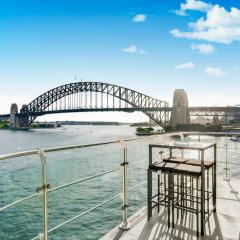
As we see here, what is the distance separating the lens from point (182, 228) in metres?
3.85

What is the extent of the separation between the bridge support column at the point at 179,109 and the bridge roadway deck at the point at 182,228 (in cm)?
7819

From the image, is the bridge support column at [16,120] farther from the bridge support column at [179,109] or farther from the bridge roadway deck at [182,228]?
the bridge roadway deck at [182,228]

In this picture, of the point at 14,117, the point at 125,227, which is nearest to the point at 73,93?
the point at 14,117

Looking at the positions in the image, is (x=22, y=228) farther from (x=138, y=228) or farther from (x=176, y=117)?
(x=176, y=117)

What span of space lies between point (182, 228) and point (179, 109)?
79789 millimetres

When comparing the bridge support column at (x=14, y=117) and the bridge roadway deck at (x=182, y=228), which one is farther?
the bridge support column at (x=14, y=117)

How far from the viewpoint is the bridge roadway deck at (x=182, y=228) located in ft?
11.8

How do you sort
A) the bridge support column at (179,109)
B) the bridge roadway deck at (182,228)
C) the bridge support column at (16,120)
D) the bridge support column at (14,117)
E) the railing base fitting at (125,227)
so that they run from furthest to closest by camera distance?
1. the bridge support column at (14,117)
2. the bridge support column at (16,120)
3. the bridge support column at (179,109)
4. the railing base fitting at (125,227)
5. the bridge roadway deck at (182,228)

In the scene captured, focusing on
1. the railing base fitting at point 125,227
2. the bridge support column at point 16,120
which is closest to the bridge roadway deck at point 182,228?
the railing base fitting at point 125,227

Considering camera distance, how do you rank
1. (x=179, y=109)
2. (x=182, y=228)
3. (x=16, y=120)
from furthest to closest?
(x=16, y=120)
(x=179, y=109)
(x=182, y=228)

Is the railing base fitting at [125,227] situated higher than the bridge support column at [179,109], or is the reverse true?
the bridge support column at [179,109]

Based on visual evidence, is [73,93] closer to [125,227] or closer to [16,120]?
[16,120]

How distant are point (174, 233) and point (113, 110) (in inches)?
3401

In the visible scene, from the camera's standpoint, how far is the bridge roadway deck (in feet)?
11.8
